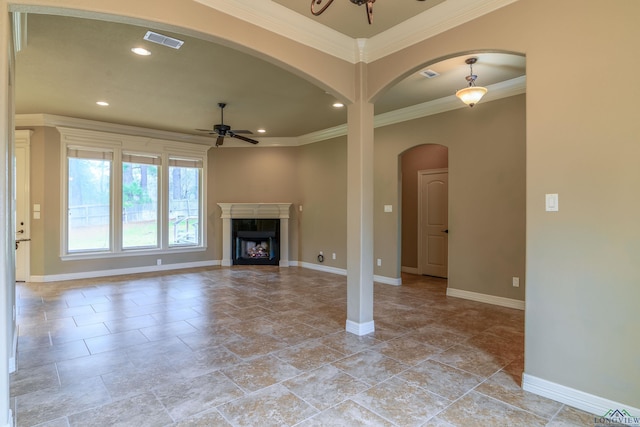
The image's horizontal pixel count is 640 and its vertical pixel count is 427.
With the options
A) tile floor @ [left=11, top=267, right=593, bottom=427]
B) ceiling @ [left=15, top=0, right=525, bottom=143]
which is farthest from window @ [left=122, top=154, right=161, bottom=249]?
tile floor @ [left=11, top=267, right=593, bottom=427]

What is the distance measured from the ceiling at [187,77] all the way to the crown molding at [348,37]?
0.06 meters

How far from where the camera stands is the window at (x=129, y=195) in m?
6.38

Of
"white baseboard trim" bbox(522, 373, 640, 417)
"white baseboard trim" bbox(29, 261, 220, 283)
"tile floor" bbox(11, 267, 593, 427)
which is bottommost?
"tile floor" bbox(11, 267, 593, 427)

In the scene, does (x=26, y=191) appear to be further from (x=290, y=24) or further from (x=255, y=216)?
(x=290, y=24)

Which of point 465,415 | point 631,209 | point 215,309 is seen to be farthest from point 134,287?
point 631,209

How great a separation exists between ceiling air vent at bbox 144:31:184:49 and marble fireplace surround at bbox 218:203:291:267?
4626 millimetres

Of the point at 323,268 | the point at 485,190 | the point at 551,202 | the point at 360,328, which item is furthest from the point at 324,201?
the point at 551,202

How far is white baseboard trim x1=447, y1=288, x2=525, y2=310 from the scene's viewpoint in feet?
14.7

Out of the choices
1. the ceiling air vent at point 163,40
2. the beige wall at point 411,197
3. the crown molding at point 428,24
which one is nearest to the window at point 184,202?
the ceiling air vent at point 163,40

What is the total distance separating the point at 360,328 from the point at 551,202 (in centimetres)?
207

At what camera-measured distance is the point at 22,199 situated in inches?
234

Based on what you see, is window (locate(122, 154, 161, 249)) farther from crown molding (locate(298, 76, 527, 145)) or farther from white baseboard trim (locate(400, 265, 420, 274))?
white baseboard trim (locate(400, 265, 420, 274))

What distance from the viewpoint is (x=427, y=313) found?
4.27 metres

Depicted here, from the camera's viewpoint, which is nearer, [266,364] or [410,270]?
[266,364]
